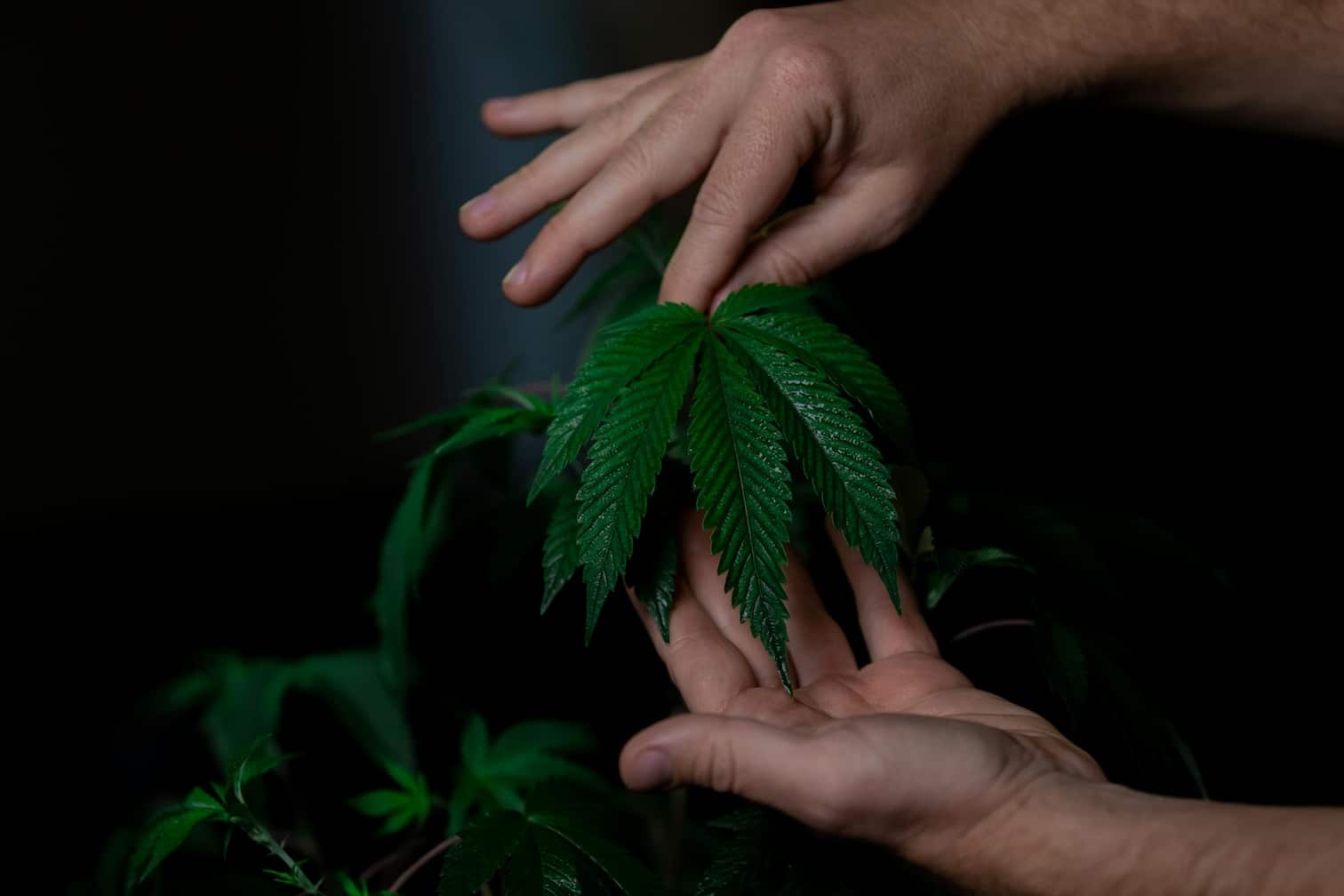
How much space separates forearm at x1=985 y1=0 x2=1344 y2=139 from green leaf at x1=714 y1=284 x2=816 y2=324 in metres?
0.38

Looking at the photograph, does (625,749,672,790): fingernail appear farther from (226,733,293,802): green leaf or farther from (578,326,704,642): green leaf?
(226,733,293,802): green leaf

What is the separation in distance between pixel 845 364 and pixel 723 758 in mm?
267

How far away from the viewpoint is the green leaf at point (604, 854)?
0.59 meters

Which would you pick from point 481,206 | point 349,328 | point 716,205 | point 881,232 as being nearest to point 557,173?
point 481,206

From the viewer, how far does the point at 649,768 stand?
1.77ft

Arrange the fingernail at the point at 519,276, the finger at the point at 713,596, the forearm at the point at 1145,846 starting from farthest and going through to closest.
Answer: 1. the fingernail at the point at 519,276
2. the finger at the point at 713,596
3. the forearm at the point at 1145,846

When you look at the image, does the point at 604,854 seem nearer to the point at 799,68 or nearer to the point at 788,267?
the point at 788,267

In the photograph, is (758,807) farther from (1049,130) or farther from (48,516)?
(48,516)

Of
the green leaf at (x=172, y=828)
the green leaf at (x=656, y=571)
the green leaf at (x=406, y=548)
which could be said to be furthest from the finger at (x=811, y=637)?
→ the green leaf at (x=172, y=828)

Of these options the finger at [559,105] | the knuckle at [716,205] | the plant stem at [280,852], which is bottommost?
the plant stem at [280,852]

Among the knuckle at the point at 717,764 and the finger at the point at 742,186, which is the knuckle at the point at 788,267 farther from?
the knuckle at the point at 717,764

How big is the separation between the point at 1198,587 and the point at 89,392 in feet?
5.22

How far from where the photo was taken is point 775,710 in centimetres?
64

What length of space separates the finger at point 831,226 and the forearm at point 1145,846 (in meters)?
0.46
